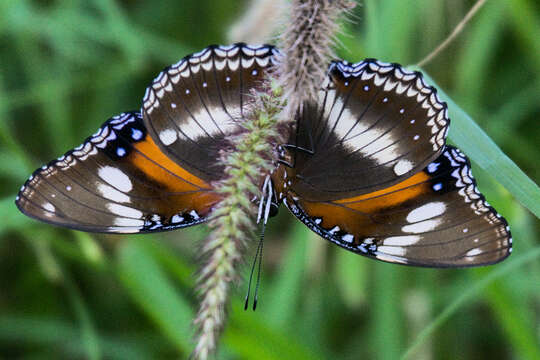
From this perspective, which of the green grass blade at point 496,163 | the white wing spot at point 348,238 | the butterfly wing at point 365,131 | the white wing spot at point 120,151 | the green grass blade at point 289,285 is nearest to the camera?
the green grass blade at point 496,163

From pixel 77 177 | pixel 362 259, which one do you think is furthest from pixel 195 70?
pixel 362 259

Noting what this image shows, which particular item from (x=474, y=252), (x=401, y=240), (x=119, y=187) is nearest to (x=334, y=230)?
(x=401, y=240)

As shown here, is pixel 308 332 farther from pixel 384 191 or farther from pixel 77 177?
pixel 77 177

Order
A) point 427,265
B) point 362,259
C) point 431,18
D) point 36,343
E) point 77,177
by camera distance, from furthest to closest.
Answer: point 36,343 < point 431,18 < point 362,259 < point 77,177 < point 427,265

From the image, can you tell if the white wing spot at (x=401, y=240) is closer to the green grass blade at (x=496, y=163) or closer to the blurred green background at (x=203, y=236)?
the green grass blade at (x=496, y=163)

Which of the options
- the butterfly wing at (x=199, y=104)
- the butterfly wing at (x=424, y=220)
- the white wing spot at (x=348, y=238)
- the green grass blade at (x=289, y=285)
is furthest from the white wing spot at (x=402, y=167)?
the green grass blade at (x=289, y=285)

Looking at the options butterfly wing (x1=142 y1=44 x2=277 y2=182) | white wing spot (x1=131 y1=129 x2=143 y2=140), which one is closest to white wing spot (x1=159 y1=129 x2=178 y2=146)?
butterfly wing (x1=142 y1=44 x2=277 y2=182)
